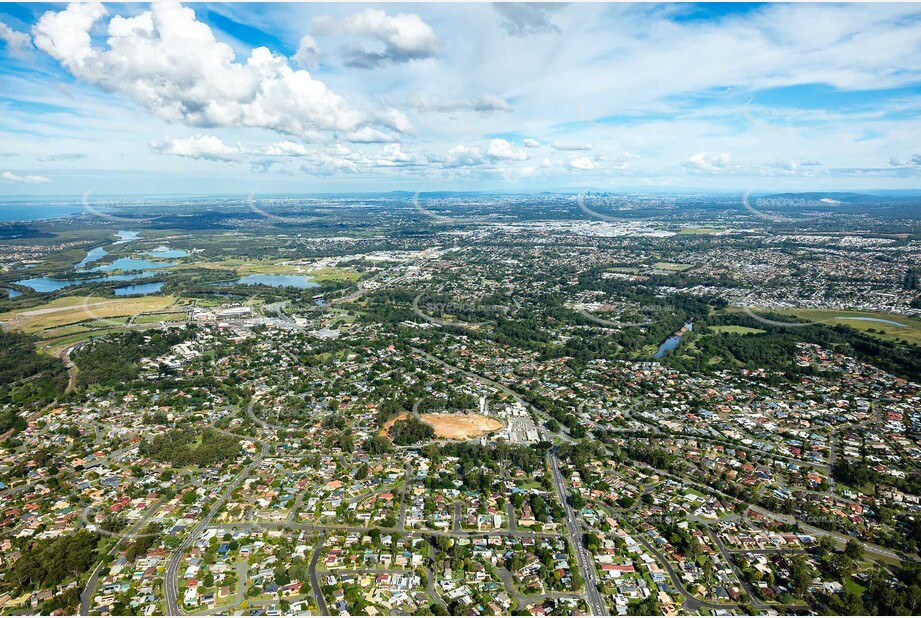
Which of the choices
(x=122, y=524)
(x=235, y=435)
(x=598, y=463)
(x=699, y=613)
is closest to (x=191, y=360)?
(x=235, y=435)

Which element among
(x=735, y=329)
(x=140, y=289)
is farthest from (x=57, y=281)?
(x=735, y=329)

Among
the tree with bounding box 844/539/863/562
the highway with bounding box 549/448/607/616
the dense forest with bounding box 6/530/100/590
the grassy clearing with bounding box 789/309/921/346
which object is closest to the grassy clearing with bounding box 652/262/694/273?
the grassy clearing with bounding box 789/309/921/346

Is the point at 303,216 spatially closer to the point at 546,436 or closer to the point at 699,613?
the point at 546,436

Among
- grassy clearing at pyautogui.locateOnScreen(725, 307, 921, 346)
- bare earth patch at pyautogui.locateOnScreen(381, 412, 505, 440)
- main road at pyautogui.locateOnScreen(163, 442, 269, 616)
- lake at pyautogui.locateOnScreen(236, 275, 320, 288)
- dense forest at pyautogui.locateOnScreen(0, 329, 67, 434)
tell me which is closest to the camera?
main road at pyautogui.locateOnScreen(163, 442, 269, 616)

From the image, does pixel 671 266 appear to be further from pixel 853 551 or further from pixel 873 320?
pixel 853 551

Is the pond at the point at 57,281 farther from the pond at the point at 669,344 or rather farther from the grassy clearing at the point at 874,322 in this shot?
the grassy clearing at the point at 874,322

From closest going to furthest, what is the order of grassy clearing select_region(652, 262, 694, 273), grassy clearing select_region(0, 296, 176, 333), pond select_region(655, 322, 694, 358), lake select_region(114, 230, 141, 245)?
pond select_region(655, 322, 694, 358), grassy clearing select_region(0, 296, 176, 333), grassy clearing select_region(652, 262, 694, 273), lake select_region(114, 230, 141, 245)

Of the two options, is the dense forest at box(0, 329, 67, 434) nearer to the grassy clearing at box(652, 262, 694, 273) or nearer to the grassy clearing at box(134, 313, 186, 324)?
the grassy clearing at box(134, 313, 186, 324)
